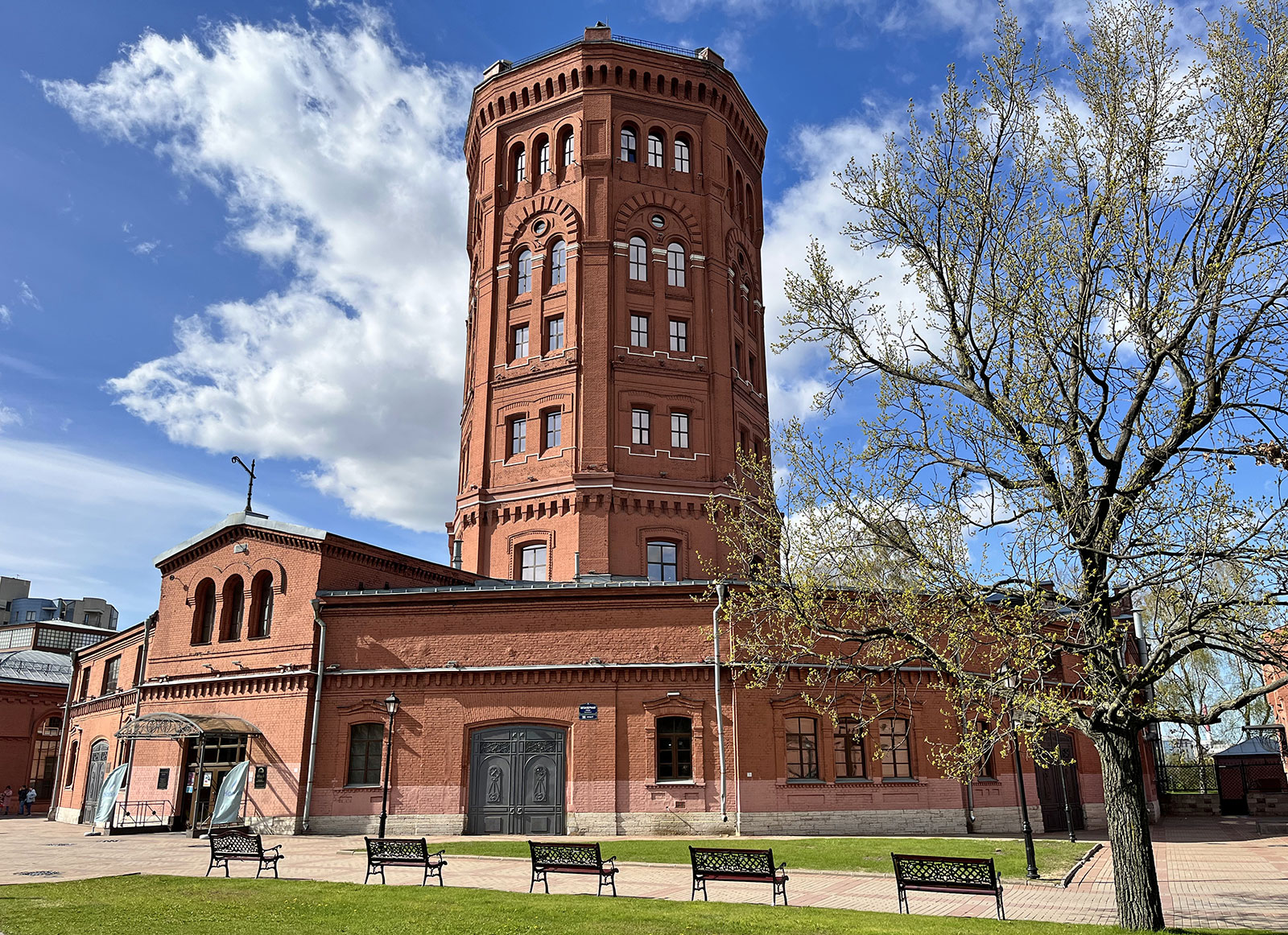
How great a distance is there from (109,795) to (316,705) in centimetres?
742

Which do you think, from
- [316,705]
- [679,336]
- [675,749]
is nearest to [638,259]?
[679,336]

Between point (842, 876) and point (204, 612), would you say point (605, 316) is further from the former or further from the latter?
point (842, 876)

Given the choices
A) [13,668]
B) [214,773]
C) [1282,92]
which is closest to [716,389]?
[214,773]

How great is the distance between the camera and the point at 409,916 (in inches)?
479

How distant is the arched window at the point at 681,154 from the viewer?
36.1 meters

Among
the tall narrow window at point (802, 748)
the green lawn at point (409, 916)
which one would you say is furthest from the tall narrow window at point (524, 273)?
the green lawn at point (409, 916)

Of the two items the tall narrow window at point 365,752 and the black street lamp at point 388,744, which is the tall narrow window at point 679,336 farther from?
the tall narrow window at point 365,752

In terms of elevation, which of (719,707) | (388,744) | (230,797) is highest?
(719,707)

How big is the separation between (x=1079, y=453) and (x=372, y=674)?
18.9m

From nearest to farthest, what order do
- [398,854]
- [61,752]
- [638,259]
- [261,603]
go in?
1. [398,854]
2. [261,603]
3. [638,259]
4. [61,752]

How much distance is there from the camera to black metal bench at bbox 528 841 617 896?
1480 centimetres

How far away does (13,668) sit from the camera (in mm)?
44969

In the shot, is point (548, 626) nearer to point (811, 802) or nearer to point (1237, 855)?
point (811, 802)

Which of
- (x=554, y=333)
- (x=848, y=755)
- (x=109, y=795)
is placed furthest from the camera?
(x=554, y=333)
